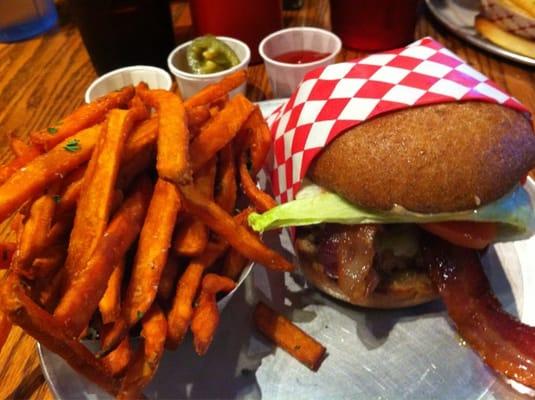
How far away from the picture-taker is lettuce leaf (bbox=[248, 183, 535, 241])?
1.05 m

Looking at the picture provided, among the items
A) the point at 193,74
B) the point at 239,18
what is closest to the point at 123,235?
the point at 193,74

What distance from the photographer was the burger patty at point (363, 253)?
3.60ft

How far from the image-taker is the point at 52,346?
2.70 ft

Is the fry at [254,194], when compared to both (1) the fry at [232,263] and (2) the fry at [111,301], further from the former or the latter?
(2) the fry at [111,301]

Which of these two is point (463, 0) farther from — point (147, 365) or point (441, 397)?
point (147, 365)

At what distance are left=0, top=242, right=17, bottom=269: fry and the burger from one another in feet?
1.64

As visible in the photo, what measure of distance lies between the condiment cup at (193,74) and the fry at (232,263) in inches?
35.2

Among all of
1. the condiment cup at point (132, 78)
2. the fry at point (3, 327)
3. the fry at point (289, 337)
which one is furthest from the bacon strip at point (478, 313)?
the condiment cup at point (132, 78)

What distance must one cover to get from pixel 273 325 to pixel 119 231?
46 centimetres

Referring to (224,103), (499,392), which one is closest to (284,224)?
(224,103)

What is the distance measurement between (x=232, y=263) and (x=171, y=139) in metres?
Result: 0.33

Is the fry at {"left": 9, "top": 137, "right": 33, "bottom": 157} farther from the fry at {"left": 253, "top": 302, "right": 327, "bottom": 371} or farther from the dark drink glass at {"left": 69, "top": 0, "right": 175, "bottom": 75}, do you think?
the dark drink glass at {"left": 69, "top": 0, "right": 175, "bottom": 75}

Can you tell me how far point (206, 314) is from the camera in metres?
0.96

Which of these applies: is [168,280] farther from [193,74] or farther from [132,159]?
[193,74]
